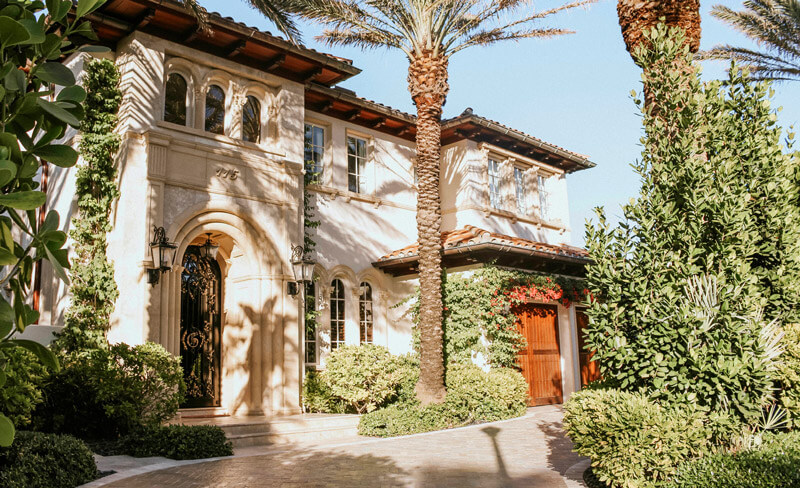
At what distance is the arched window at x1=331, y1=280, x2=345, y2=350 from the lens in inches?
638

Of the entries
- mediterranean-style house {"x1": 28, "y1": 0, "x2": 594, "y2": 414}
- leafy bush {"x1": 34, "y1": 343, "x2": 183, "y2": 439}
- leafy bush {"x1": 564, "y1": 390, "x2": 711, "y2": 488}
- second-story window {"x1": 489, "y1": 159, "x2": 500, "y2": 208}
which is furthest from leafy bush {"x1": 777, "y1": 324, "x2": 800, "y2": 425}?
second-story window {"x1": 489, "y1": 159, "x2": 500, "y2": 208}

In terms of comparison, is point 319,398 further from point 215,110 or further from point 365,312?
point 215,110

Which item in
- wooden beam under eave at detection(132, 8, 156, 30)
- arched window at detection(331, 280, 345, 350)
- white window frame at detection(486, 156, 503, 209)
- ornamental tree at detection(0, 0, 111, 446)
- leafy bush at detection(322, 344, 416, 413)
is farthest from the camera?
white window frame at detection(486, 156, 503, 209)

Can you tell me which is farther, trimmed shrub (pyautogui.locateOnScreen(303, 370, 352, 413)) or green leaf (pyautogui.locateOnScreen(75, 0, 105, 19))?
trimmed shrub (pyautogui.locateOnScreen(303, 370, 352, 413))

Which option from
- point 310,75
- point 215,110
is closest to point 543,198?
point 310,75

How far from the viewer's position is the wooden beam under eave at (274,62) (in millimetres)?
14031

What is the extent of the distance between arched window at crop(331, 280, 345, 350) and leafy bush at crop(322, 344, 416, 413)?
86.8 inches

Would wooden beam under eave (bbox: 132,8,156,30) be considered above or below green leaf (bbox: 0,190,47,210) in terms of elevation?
above

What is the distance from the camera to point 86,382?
10.0 meters

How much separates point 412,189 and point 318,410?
7.25 metres

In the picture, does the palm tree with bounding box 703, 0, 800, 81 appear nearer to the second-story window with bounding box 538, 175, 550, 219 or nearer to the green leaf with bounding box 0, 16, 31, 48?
the second-story window with bounding box 538, 175, 550, 219

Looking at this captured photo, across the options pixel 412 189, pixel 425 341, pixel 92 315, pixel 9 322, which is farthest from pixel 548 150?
pixel 9 322

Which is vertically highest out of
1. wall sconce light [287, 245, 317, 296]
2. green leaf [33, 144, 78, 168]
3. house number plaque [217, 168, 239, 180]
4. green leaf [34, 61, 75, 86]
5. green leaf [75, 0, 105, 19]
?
house number plaque [217, 168, 239, 180]

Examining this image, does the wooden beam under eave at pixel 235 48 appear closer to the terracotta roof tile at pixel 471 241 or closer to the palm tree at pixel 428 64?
the palm tree at pixel 428 64
